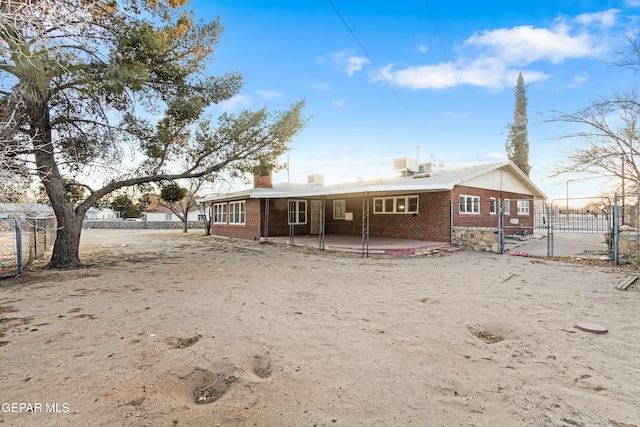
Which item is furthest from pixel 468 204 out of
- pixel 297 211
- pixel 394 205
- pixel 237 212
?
pixel 237 212

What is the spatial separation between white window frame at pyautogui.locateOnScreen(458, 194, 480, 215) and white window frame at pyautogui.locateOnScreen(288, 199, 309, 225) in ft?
27.0

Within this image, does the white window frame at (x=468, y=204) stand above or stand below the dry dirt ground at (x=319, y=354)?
above

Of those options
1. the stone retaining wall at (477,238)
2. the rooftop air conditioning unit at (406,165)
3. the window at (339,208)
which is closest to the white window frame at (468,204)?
the stone retaining wall at (477,238)

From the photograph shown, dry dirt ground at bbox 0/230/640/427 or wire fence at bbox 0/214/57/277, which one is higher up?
wire fence at bbox 0/214/57/277

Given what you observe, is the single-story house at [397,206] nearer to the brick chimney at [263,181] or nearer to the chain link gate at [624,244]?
the brick chimney at [263,181]

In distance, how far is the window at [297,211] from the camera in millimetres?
17406

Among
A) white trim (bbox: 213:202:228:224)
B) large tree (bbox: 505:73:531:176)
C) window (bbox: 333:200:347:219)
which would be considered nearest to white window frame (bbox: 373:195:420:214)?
window (bbox: 333:200:347:219)

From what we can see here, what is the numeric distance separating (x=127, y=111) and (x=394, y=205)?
1149 cm

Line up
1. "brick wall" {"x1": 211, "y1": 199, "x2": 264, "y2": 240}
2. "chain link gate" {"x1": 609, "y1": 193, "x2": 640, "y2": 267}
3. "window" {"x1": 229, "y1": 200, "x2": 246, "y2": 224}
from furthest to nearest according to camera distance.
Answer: "window" {"x1": 229, "y1": 200, "x2": 246, "y2": 224} < "brick wall" {"x1": 211, "y1": 199, "x2": 264, "y2": 240} < "chain link gate" {"x1": 609, "y1": 193, "x2": 640, "y2": 267}

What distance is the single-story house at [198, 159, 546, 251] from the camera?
518 inches

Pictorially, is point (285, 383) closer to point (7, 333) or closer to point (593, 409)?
point (593, 409)

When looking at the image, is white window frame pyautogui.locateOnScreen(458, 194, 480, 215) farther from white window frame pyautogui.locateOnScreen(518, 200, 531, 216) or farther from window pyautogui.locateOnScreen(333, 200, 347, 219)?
window pyautogui.locateOnScreen(333, 200, 347, 219)

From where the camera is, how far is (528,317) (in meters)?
4.54

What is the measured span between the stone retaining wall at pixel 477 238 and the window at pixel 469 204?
1.98 meters
